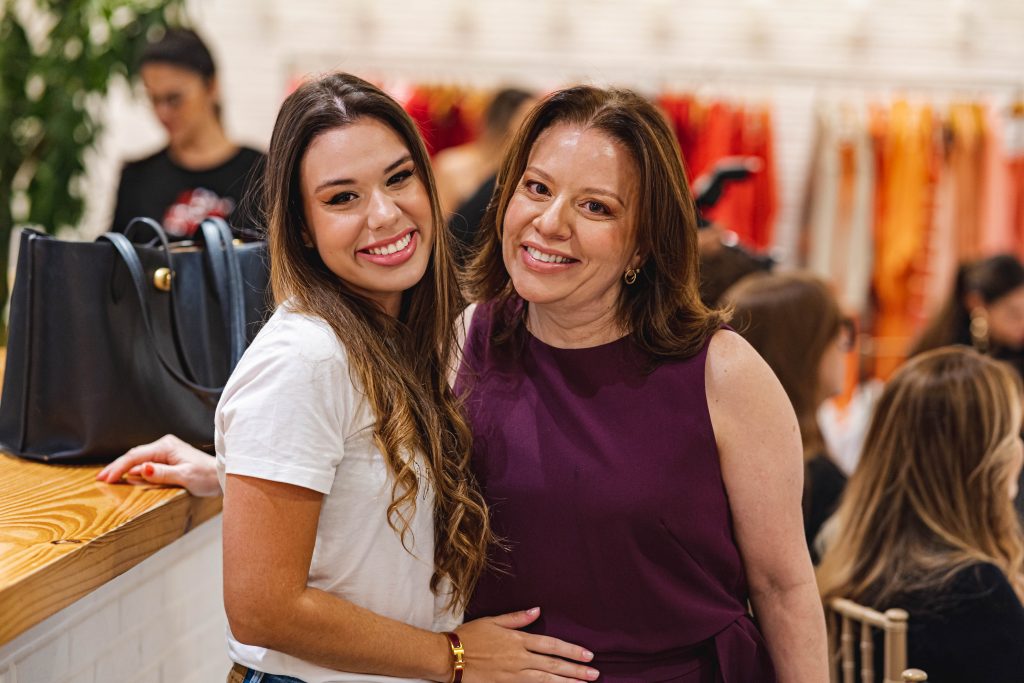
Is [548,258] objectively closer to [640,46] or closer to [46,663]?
[46,663]

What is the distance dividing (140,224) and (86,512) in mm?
574

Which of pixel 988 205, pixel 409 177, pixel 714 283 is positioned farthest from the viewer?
pixel 988 205

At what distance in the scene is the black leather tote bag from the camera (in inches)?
72.1

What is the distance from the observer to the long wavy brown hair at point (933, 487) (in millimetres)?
2328

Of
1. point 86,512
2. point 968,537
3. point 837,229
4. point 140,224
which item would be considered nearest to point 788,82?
point 837,229

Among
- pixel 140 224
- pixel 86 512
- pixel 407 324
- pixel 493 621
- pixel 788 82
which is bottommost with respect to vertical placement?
pixel 493 621

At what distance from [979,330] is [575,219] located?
3421 millimetres

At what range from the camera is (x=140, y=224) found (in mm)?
2027

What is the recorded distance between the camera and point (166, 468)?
1834 mm

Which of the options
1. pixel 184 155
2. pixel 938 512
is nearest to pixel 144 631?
pixel 938 512

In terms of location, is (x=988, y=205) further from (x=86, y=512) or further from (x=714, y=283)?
(x=86, y=512)

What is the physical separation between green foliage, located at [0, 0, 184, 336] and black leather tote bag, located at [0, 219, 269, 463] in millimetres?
2396

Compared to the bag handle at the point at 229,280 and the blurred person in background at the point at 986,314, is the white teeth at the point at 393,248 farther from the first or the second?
the blurred person in background at the point at 986,314

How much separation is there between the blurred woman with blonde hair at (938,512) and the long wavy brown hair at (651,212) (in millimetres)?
870
